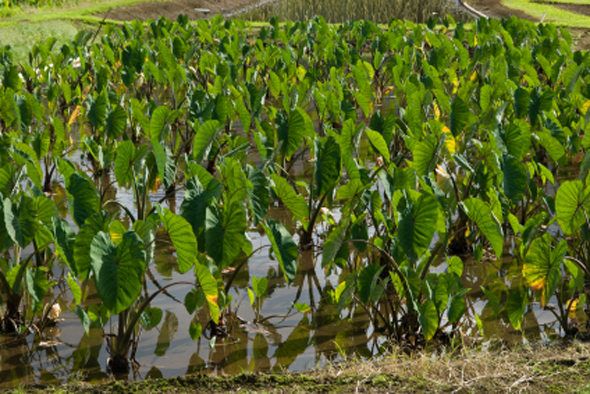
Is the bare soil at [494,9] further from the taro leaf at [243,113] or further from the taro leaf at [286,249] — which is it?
the taro leaf at [286,249]

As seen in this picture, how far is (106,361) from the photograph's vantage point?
2.32m

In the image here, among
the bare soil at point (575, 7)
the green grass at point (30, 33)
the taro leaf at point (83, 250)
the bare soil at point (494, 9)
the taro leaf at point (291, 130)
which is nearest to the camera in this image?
the taro leaf at point (83, 250)

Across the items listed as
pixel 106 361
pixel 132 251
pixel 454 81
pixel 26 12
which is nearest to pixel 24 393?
pixel 106 361

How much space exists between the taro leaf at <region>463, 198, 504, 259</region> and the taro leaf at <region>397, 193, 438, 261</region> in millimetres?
147

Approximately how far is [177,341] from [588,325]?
1506mm

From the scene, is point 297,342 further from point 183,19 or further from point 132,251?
point 183,19

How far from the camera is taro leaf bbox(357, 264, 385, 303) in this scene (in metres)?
2.24

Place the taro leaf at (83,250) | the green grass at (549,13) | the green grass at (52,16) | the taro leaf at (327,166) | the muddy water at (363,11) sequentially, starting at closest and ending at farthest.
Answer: the taro leaf at (83,250)
the taro leaf at (327,166)
the green grass at (52,16)
the green grass at (549,13)
the muddy water at (363,11)

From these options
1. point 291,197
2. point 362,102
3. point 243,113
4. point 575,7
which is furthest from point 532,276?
point 575,7

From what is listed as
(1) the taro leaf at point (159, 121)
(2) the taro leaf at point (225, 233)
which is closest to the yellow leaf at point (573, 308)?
(2) the taro leaf at point (225, 233)

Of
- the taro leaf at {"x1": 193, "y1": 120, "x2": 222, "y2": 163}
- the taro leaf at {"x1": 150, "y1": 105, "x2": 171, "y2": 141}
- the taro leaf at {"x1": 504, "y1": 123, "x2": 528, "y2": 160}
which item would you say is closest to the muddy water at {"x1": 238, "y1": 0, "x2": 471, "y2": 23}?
the taro leaf at {"x1": 504, "y1": 123, "x2": 528, "y2": 160}

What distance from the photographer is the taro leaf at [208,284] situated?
82.7 inches

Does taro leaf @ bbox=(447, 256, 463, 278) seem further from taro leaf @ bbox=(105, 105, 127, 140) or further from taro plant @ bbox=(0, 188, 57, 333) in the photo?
taro leaf @ bbox=(105, 105, 127, 140)

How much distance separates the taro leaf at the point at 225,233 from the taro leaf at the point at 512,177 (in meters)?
1.14
